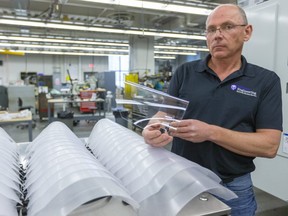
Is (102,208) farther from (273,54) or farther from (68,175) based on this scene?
(273,54)

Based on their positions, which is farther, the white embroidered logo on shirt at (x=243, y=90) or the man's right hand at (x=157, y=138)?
the white embroidered logo on shirt at (x=243, y=90)

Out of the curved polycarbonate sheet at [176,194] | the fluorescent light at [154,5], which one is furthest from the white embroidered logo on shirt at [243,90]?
the fluorescent light at [154,5]

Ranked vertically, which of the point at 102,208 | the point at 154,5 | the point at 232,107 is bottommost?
the point at 102,208

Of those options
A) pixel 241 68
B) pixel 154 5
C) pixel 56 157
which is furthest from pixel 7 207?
pixel 154 5

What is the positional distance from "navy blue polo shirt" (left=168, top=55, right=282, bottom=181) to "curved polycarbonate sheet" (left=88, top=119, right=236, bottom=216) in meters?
0.26

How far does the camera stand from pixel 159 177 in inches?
23.7

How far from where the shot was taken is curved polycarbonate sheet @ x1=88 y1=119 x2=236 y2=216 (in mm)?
577

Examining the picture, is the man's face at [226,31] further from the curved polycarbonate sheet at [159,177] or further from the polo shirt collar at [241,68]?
the curved polycarbonate sheet at [159,177]

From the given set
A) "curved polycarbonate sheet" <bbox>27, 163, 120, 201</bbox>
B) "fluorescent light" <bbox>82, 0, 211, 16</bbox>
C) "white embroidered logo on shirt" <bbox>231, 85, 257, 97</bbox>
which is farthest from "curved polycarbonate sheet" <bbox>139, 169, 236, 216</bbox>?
"fluorescent light" <bbox>82, 0, 211, 16</bbox>

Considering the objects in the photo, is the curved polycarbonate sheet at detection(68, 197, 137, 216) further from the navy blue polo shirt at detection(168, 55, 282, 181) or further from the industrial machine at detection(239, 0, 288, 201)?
the industrial machine at detection(239, 0, 288, 201)

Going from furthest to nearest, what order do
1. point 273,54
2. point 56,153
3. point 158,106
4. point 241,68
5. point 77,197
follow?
point 273,54
point 241,68
point 158,106
point 56,153
point 77,197

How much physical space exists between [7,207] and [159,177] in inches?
13.2

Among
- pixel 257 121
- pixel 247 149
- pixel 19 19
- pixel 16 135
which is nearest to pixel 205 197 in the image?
pixel 247 149

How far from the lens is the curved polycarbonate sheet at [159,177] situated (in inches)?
22.7
